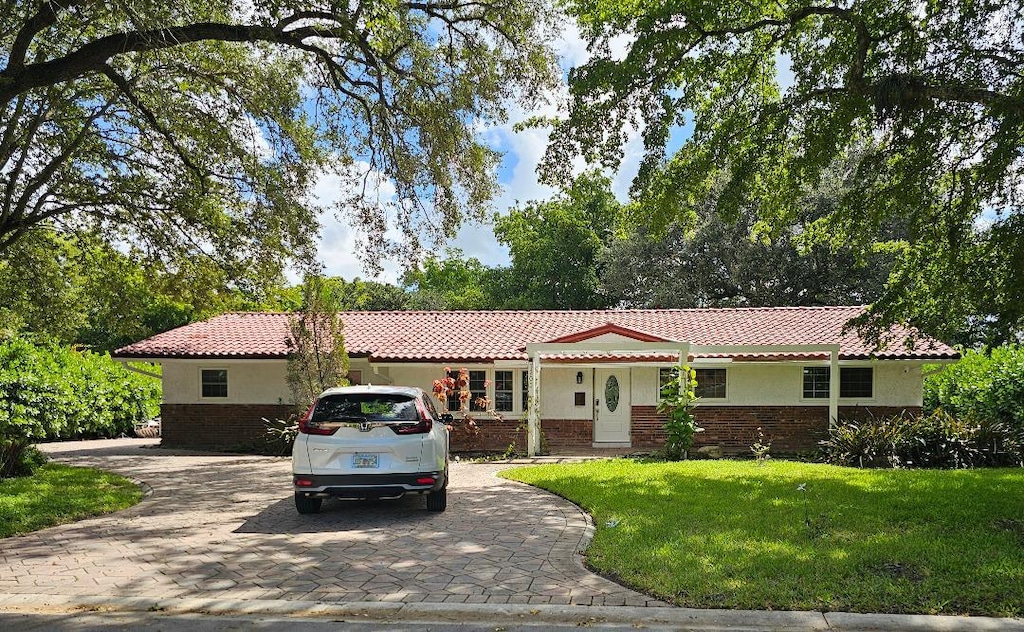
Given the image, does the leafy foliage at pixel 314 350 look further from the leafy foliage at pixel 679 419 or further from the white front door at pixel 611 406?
the leafy foliage at pixel 679 419

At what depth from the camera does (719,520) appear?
8.83 metres

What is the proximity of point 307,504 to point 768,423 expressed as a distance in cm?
1343

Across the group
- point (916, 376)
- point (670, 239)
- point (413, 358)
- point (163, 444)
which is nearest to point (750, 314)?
point (916, 376)

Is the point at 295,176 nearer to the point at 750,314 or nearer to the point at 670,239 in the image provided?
the point at 750,314

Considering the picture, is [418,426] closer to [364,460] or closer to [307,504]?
[364,460]

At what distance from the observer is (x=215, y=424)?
21.1 m

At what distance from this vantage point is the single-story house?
19.5 metres

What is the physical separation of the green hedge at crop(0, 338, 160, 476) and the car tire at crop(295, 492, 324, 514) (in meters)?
6.27

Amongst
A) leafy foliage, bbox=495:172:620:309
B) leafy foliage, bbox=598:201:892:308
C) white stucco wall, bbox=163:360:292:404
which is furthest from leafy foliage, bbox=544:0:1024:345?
leafy foliage, bbox=495:172:620:309

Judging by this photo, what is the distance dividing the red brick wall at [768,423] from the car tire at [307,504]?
1176cm

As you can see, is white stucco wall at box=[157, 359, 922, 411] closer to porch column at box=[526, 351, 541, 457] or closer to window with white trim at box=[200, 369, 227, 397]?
window with white trim at box=[200, 369, 227, 397]

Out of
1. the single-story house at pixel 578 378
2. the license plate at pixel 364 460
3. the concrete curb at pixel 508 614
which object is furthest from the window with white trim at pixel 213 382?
the concrete curb at pixel 508 614

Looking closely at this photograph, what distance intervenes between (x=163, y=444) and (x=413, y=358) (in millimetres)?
7495

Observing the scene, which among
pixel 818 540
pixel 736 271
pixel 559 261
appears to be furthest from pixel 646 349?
pixel 559 261
